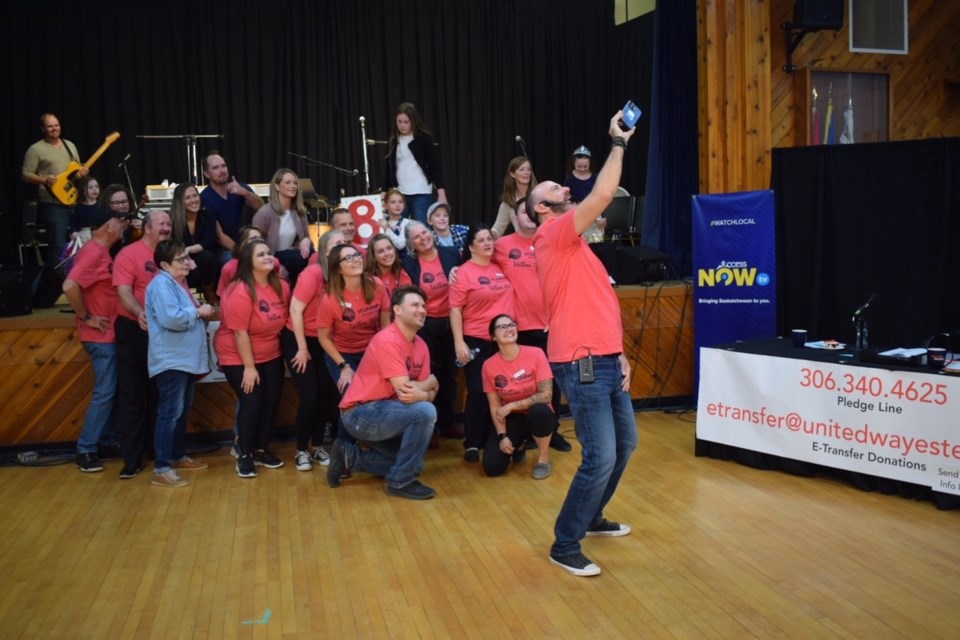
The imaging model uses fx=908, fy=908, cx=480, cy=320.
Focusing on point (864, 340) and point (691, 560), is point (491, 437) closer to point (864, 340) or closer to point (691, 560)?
point (691, 560)

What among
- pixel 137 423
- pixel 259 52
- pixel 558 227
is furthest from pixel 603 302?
pixel 259 52

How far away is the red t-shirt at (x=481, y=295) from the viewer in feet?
19.4

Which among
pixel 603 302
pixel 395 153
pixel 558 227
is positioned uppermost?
pixel 395 153

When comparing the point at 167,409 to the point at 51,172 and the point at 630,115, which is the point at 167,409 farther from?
the point at 51,172

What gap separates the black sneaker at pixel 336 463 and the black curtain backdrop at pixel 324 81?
6.19 metres

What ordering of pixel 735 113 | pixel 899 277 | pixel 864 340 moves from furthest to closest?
pixel 735 113, pixel 899 277, pixel 864 340

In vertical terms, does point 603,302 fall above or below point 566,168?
below

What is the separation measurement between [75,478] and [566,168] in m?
8.02

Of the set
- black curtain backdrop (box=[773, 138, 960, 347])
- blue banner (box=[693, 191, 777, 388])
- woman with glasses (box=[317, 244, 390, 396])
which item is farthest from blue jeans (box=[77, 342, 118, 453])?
black curtain backdrop (box=[773, 138, 960, 347])

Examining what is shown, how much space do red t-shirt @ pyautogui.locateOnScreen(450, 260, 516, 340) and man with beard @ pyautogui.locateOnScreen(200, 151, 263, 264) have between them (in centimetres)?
195

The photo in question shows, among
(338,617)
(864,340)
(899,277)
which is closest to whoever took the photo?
(338,617)

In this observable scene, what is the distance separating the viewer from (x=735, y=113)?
7.24 meters

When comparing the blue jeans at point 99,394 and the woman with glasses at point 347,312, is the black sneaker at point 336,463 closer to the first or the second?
the woman with glasses at point 347,312

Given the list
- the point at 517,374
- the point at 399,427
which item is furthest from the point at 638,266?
the point at 399,427
